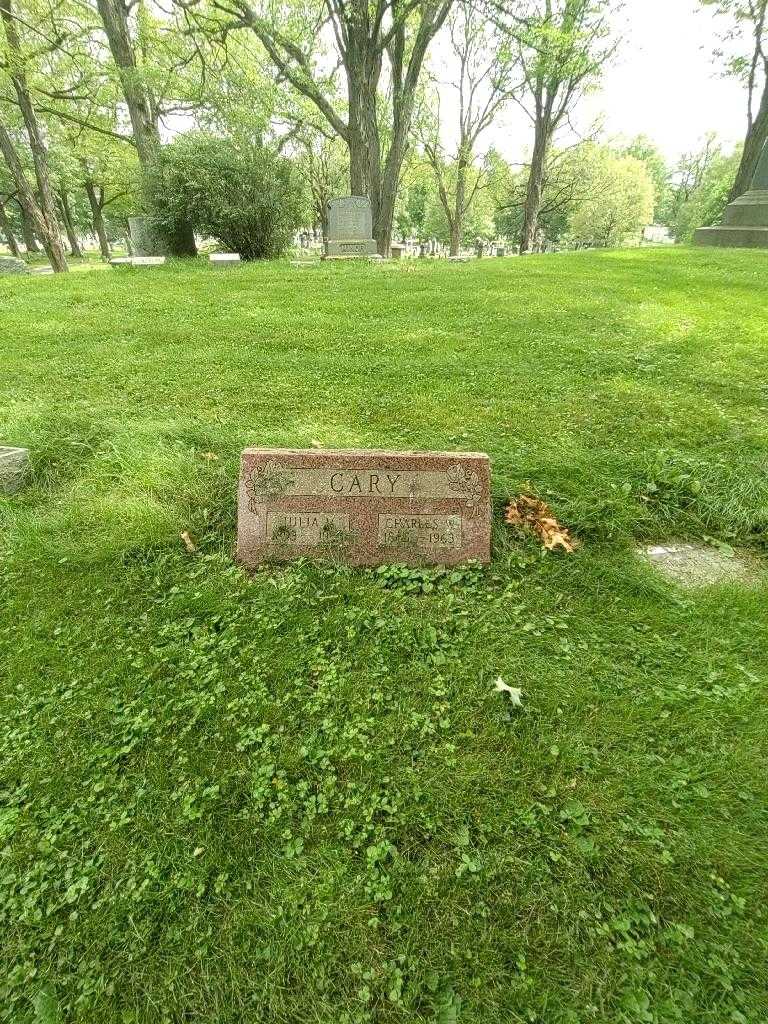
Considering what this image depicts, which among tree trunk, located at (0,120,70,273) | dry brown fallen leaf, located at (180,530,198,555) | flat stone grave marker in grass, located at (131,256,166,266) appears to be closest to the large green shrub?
flat stone grave marker in grass, located at (131,256,166,266)

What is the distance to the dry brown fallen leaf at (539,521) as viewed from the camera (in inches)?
109

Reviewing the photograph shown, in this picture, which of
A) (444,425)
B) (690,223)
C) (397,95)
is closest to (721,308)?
(444,425)

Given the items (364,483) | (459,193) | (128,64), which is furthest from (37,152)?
(459,193)

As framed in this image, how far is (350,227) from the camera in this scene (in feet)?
50.5

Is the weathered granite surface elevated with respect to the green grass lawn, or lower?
elevated

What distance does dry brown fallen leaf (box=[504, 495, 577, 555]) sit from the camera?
277 cm

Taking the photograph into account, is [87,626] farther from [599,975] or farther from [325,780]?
[599,975]

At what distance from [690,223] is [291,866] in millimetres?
67331

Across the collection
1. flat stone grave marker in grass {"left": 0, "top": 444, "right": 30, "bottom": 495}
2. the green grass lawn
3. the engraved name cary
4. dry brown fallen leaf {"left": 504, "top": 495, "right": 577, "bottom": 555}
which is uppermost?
the engraved name cary

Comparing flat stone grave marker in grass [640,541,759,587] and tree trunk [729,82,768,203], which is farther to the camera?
tree trunk [729,82,768,203]

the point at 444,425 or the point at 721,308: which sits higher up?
the point at 721,308

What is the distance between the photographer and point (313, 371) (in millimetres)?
4930

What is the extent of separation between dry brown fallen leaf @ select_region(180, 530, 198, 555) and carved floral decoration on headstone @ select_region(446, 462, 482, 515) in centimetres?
149

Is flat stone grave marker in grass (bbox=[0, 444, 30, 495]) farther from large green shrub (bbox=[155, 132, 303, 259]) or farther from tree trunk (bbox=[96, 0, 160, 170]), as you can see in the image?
tree trunk (bbox=[96, 0, 160, 170])
